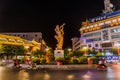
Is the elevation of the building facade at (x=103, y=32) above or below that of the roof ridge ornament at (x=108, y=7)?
below

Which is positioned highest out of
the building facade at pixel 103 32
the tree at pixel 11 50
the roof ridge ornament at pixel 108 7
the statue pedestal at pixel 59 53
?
the roof ridge ornament at pixel 108 7

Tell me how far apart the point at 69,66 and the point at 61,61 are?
2.51m

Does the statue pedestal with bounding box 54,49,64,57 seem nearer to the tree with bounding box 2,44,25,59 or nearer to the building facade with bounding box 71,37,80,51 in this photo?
the tree with bounding box 2,44,25,59

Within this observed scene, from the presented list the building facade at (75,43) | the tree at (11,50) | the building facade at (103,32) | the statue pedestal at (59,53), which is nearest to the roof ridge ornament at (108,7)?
the building facade at (103,32)

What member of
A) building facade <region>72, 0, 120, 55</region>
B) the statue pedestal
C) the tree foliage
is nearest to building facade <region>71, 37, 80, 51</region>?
building facade <region>72, 0, 120, 55</region>

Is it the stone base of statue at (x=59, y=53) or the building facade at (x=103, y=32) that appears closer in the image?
the stone base of statue at (x=59, y=53)

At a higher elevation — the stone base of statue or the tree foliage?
the tree foliage

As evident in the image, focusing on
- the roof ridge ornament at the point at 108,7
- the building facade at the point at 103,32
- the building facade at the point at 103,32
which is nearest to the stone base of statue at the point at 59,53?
the building facade at the point at 103,32

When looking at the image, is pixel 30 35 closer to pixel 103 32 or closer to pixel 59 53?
pixel 103 32

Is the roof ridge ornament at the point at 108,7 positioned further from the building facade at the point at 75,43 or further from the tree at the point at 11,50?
the tree at the point at 11,50

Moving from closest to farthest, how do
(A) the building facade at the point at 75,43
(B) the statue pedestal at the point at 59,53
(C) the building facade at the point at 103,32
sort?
(B) the statue pedestal at the point at 59,53, (C) the building facade at the point at 103,32, (A) the building facade at the point at 75,43

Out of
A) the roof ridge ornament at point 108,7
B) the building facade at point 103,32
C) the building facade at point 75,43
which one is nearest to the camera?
the building facade at point 103,32

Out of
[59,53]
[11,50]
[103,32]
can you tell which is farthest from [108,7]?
[59,53]

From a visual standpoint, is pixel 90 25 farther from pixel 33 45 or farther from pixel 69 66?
pixel 69 66
